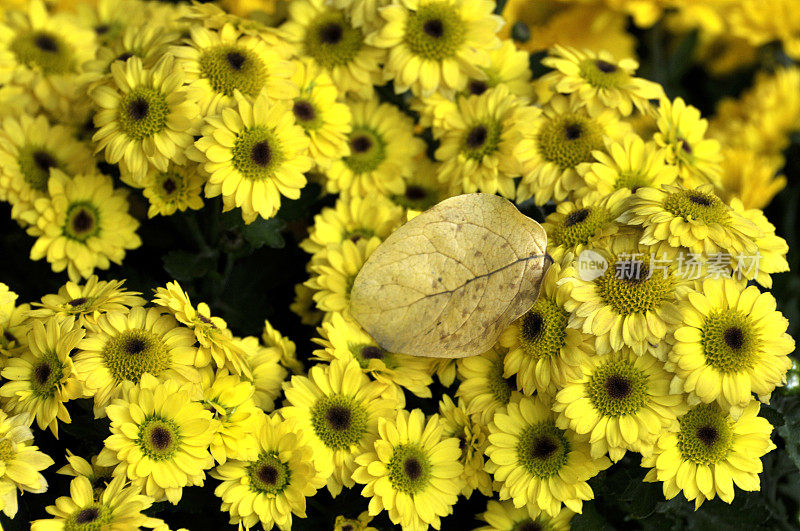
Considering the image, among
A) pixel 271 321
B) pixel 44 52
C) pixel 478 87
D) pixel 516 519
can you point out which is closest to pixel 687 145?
pixel 478 87

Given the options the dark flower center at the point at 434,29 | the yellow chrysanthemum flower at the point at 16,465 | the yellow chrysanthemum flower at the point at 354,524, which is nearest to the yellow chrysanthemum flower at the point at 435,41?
the dark flower center at the point at 434,29

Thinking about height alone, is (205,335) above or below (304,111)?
below

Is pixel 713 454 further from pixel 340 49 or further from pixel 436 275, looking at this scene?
pixel 340 49

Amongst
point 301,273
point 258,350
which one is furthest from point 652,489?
point 301,273

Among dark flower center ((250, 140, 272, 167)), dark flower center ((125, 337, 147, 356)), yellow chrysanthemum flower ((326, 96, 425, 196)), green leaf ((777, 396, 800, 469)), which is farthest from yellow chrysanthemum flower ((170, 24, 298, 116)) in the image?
green leaf ((777, 396, 800, 469))

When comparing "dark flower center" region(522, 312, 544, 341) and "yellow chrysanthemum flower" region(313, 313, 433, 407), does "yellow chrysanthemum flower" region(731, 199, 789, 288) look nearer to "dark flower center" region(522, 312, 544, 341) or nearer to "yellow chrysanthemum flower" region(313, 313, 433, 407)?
"dark flower center" region(522, 312, 544, 341)
